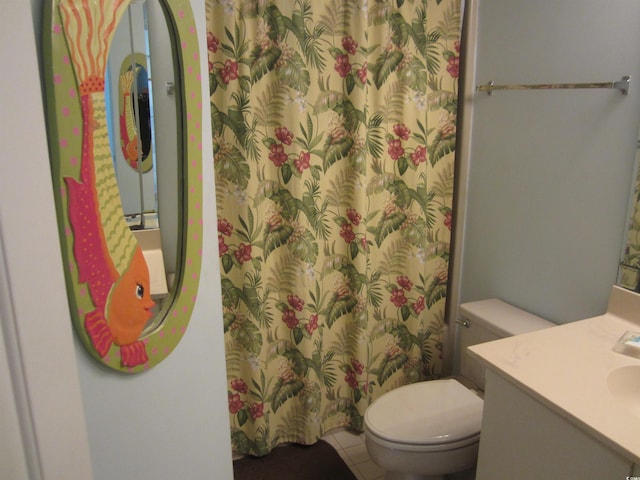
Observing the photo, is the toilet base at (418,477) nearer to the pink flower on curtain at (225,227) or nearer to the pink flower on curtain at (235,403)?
the pink flower on curtain at (235,403)

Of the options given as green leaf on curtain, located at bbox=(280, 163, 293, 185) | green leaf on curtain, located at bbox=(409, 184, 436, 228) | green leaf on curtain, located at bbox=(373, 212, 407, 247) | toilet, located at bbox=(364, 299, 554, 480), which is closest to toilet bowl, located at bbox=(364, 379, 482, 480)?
toilet, located at bbox=(364, 299, 554, 480)

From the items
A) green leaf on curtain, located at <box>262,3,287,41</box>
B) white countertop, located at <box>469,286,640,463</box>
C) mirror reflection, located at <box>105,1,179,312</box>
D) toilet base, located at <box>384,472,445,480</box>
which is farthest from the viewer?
green leaf on curtain, located at <box>262,3,287,41</box>

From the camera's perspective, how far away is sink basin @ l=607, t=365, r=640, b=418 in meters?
1.21

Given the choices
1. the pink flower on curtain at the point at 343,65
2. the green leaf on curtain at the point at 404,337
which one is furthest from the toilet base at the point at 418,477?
the pink flower on curtain at the point at 343,65

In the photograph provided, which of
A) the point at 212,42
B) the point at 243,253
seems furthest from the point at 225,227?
the point at 212,42

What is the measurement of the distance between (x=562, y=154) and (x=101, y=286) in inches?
66.0

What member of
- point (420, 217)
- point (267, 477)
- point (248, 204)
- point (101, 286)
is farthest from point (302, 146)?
point (267, 477)

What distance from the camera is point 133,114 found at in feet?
2.81

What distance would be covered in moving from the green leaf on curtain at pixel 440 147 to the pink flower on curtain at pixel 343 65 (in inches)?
21.2

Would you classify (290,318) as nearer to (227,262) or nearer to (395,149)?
(227,262)

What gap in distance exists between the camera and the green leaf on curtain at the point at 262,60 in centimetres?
181

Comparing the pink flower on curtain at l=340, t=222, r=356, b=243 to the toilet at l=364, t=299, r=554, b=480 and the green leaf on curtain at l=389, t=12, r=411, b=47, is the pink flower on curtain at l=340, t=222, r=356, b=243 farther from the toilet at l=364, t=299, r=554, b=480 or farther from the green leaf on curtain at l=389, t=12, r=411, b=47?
the green leaf on curtain at l=389, t=12, r=411, b=47

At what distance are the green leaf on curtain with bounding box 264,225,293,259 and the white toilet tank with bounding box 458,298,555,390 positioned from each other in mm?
861

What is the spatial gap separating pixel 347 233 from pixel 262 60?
2.66ft
